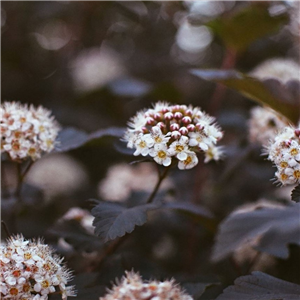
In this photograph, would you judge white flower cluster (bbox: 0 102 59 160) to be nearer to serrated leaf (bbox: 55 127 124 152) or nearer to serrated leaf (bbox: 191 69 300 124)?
serrated leaf (bbox: 55 127 124 152)

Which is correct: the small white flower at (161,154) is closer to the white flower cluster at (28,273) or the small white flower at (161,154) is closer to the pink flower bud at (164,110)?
the pink flower bud at (164,110)

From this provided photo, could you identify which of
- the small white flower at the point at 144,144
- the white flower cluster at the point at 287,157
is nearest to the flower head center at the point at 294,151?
the white flower cluster at the point at 287,157

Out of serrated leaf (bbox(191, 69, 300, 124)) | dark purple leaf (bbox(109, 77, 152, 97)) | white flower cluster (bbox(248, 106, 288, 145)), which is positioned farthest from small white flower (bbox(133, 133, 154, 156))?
dark purple leaf (bbox(109, 77, 152, 97))

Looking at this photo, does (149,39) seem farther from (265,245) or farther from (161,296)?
(161,296)

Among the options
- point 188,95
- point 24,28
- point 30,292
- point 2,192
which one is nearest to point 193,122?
point 30,292

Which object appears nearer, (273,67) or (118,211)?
(118,211)

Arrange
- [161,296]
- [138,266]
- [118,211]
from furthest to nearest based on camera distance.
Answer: [138,266] < [118,211] < [161,296]

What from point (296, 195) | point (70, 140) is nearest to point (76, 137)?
point (70, 140)
